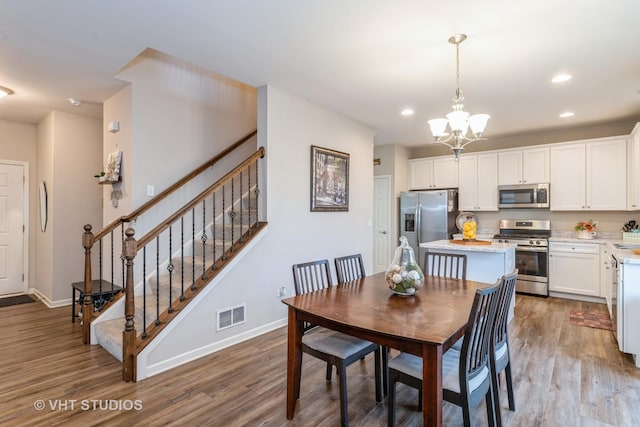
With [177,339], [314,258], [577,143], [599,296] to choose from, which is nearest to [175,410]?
[177,339]

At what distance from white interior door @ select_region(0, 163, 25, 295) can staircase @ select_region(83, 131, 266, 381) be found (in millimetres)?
2100

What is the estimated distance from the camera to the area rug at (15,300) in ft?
15.6

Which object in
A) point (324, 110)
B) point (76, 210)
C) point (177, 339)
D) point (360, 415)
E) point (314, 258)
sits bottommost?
point (360, 415)

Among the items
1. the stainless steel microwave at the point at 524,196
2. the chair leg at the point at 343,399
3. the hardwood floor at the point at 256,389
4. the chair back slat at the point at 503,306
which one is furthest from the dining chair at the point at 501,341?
the stainless steel microwave at the point at 524,196

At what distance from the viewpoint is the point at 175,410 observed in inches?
87.4

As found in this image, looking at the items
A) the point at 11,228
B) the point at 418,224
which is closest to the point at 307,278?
the point at 418,224

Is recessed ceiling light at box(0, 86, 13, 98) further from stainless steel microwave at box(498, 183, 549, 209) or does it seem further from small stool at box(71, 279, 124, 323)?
stainless steel microwave at box(498, 183, 549, 209)

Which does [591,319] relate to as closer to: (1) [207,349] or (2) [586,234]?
Result: (2) [586,234]

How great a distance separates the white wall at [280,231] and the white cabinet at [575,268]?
3151 millimetres

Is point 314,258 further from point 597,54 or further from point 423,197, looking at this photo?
point 597,54

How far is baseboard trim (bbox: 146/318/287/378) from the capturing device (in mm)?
2723

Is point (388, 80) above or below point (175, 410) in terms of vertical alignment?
above

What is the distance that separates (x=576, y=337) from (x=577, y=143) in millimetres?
3066

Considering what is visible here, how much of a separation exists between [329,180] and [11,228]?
497 cm
